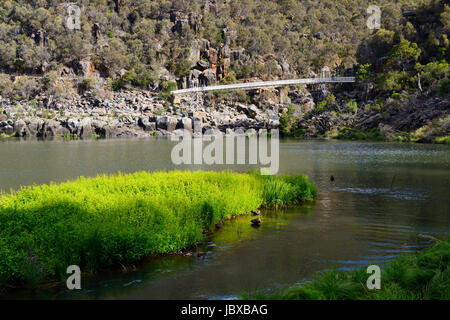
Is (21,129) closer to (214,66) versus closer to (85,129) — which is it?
(85,129)

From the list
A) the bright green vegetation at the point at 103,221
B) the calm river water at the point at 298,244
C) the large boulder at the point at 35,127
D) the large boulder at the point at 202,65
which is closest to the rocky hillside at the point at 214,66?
the large boulder at the point at 35,127

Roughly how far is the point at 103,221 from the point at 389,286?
7.65 m

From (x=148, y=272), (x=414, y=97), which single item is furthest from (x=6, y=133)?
(x=148, y=272)

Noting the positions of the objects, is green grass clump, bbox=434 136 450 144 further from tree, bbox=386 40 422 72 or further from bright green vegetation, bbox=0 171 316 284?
bright green vegetation, bbox=0 171 316 284

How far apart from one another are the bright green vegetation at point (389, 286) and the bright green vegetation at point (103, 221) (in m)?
4.24

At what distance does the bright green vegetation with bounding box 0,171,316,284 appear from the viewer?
32.3 ft

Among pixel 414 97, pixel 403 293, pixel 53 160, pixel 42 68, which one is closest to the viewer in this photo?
pixel 403 293

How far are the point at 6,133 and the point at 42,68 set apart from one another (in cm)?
4281

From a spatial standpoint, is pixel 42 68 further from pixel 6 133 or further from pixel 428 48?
pixel 428 48

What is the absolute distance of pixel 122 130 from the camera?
3930 inches

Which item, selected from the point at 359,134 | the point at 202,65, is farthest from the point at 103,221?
the point at 202,65

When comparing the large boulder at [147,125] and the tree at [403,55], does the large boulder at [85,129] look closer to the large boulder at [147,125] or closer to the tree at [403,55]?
the large boulder at [147,125]

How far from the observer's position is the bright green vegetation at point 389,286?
314 inches

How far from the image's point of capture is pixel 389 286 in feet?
27.6
